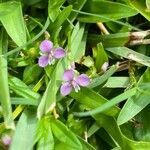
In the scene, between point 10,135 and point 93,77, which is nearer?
point 10,135

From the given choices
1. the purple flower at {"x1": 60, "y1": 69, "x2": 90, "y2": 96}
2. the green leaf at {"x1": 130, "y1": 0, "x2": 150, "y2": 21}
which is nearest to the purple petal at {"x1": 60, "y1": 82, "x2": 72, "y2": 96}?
the purple flower at {"x1": 60, "y1": 69, "x2": 90, "y2": 96}

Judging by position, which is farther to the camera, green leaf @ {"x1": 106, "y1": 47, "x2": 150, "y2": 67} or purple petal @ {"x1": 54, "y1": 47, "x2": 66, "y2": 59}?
green leaf @ {"x1": 106, "y1": 47, "x2": 150, "y2": 67}

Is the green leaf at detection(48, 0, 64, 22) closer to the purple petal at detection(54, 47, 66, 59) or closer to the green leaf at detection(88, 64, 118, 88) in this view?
the purple petal at detection(54, 47, 66, 59)

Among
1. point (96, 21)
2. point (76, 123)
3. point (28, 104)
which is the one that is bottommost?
point (76, 123)

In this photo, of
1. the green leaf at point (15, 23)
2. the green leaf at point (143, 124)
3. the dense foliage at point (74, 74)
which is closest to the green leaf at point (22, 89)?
the dense foliage at point (74, 74)

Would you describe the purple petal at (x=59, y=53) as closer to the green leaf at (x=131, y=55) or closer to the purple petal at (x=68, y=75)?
the purple petal at (x=68, y=75)

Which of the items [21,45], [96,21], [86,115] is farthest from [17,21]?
[86,115]

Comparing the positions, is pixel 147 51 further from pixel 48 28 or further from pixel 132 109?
pixel 48 28
